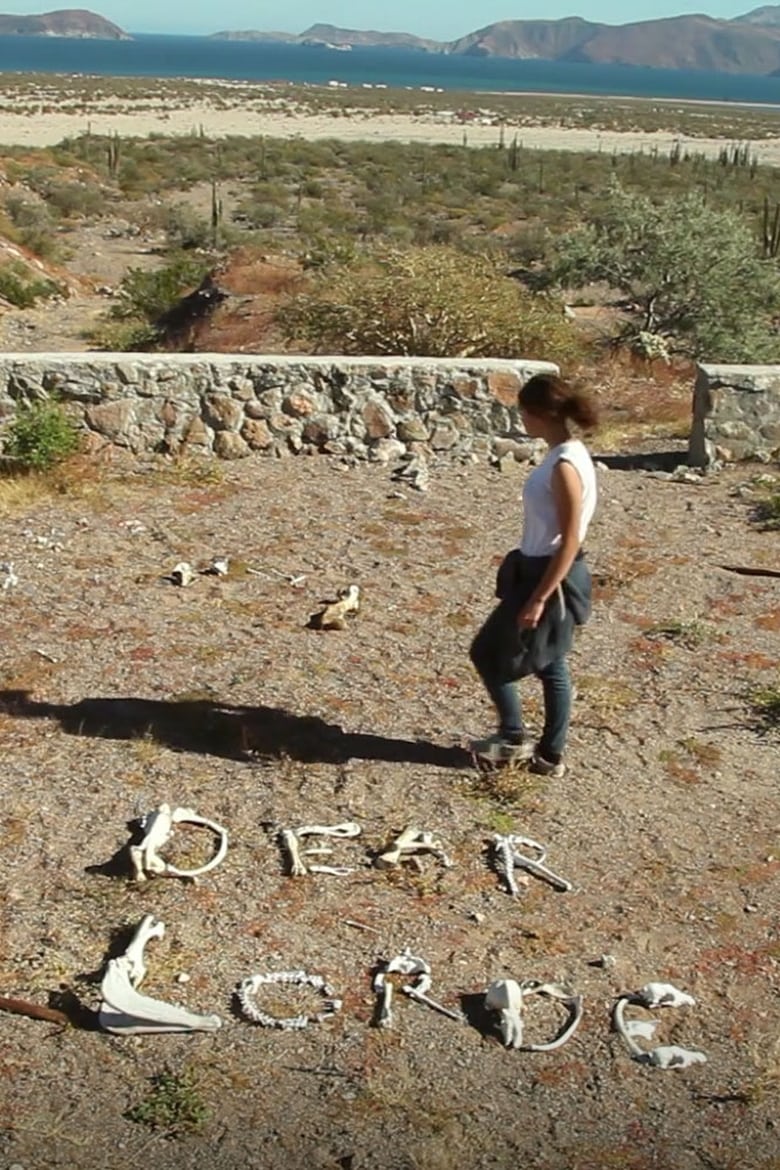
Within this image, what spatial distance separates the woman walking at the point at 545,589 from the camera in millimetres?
4848

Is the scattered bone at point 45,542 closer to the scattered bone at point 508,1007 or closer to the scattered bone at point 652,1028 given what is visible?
the scattered bone at point 508,1007

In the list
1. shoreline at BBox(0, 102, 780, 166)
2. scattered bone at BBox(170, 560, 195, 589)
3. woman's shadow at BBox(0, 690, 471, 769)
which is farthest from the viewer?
shoreline at BBox(0, 102, 780, 166)

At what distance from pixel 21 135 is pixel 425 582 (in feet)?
170

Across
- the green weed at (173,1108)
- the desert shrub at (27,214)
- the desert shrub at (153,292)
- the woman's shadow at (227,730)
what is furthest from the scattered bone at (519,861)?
the desert shrub at (27,214)

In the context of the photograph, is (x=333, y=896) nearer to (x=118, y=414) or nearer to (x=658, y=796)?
(x=658, y=796)

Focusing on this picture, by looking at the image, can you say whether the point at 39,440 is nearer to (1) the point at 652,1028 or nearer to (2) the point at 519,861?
(2) the point at 519,861

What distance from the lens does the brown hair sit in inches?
190

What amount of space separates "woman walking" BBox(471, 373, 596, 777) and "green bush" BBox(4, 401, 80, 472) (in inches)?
178

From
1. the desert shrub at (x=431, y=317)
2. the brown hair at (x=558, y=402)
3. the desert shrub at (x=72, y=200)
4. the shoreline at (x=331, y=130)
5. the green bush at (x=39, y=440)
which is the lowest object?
the desert shrub at (x=72, y=200)

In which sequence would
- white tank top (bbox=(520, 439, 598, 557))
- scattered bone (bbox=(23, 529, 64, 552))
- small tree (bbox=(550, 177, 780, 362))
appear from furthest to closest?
small tree (bbox=(550, 177, 780, 362)), scattered bone (bbox=(23, 529, 64, 552)), white tank top (bbox=(520, 439, 598, 557))

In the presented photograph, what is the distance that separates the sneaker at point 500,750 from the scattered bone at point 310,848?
63 cm

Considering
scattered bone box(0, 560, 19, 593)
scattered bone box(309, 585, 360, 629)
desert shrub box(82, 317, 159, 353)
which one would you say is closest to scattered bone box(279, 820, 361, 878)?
scattered bone box(309, 585, 360, 629)

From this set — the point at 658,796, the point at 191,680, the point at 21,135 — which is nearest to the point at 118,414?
the point at 191,680

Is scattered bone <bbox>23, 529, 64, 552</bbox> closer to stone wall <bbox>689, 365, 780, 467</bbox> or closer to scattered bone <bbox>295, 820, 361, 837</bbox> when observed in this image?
scattered bone <bbox>295, 820, 361, 837</bbox>
